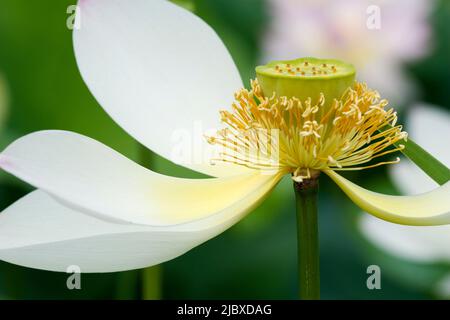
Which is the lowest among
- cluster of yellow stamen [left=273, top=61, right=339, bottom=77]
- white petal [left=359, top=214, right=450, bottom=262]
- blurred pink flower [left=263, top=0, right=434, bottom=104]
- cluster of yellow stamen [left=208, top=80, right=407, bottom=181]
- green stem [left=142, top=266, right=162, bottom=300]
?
green stem [left=142, top=266, right=162, bottom=300]

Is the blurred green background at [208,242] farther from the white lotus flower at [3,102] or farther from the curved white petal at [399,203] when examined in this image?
the curved white petal at [399,203]

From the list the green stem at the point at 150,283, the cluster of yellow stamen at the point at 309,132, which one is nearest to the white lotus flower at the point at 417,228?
the cluster of yellow stamen at the point at 309,132

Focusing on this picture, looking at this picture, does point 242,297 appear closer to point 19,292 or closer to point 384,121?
point 19,292

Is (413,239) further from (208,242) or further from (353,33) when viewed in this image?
(353,33)

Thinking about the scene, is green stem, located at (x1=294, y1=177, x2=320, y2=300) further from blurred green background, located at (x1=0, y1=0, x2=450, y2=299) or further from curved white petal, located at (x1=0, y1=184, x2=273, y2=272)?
blurred green background, located at (x1=0, y1=0, x2=450, y2=299)

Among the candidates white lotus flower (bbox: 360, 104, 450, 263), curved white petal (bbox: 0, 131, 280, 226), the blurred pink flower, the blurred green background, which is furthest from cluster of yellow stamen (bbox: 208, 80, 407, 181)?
the blurred pink flower

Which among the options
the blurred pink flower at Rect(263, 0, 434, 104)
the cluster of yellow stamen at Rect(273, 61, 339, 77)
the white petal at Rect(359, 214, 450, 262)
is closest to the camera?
the cluster of yellow stamen at Rect(273, 61, 339, 77)
